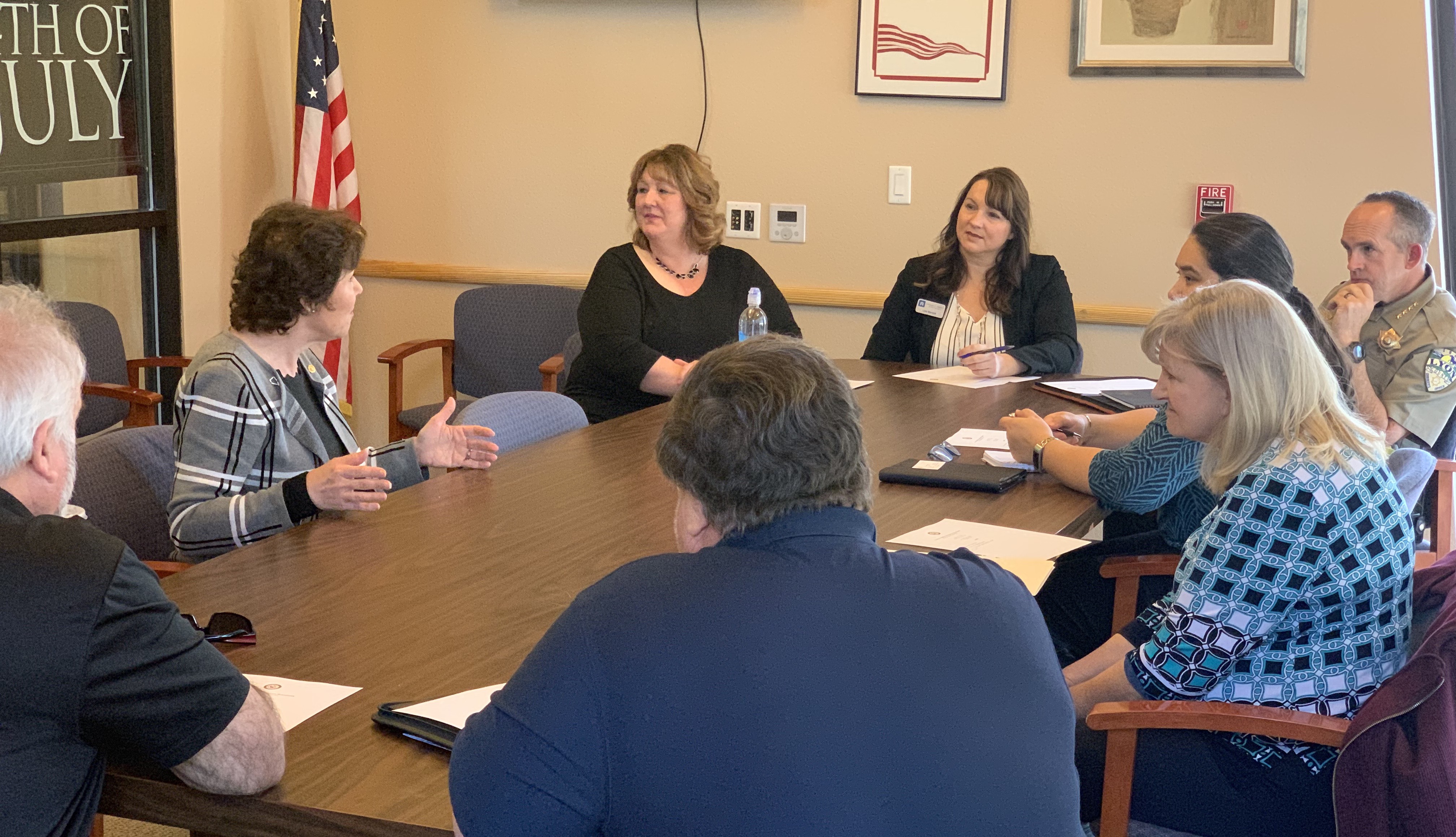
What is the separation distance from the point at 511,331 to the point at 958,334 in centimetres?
182

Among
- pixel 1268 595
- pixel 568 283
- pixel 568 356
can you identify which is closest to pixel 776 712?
pixel 1268 595

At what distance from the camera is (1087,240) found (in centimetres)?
483

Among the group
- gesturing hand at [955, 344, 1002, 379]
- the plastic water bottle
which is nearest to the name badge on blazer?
gesturing hand at [955, 344, 1002, 379]

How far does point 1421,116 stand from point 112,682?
4.37m

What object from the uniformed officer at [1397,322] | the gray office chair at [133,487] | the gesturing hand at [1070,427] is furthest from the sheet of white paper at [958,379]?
the gray office chair at [133,487]

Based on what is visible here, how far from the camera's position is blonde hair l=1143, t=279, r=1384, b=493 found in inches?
76.7

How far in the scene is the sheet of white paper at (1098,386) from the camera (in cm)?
369

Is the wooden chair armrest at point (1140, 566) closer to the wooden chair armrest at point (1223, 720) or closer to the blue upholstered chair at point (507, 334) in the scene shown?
the wooden chair armrest at point (1223, 720)

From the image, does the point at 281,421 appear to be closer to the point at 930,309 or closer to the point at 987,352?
the point at 987,352

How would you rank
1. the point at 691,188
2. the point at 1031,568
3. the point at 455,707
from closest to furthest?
the point at 455,707
the point at 1031,568
the point at 691,188

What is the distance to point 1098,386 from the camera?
3797 millimetres

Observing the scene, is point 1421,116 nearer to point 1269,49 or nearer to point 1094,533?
point 1269,49

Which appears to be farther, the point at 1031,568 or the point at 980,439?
the point at 980,439

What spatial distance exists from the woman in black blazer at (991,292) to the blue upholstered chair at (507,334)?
144 centimetres
